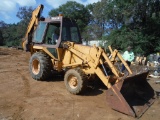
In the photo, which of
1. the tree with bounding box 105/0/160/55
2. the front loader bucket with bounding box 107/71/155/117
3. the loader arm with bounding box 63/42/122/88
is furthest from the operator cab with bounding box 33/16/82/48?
the tree with bounding box 105/0/160/55

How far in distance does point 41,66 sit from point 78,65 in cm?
179

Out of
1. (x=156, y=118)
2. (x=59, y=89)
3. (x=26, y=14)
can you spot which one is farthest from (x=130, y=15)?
(x=26, y=14)

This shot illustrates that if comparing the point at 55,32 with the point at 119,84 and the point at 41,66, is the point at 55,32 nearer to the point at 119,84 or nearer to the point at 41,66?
the point at 41,66

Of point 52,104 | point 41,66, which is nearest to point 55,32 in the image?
point 41,66

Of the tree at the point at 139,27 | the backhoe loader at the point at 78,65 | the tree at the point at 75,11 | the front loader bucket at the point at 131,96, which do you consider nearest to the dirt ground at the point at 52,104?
the front loader bucket at the point at 131,96

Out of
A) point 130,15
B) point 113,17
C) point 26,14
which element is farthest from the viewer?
point 26,14

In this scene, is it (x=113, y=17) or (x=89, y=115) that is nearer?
(x=89, y=115)

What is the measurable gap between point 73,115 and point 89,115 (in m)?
0.44

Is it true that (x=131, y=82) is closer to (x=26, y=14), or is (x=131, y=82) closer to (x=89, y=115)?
(x=89, y=115)

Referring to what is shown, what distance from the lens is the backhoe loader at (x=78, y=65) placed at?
6.77 m

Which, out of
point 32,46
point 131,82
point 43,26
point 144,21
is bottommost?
point 131,82

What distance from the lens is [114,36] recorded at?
880 inches

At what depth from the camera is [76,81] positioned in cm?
812

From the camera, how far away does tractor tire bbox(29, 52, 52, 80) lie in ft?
31.3
